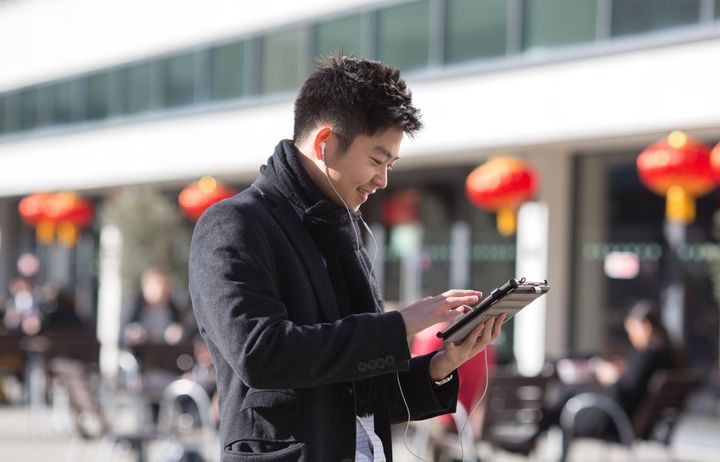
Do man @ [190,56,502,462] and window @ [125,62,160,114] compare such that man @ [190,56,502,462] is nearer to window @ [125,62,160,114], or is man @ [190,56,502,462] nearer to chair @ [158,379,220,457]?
chair @ [158,379,220,457]

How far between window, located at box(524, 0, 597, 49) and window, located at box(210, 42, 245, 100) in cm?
644

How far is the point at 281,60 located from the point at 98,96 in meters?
5.86

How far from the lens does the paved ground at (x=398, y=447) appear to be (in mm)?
10953

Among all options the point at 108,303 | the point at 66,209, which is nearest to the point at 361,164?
the point at 66,209

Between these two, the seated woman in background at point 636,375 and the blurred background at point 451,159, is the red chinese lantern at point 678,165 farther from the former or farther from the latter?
the seated woman in background at point 636,375

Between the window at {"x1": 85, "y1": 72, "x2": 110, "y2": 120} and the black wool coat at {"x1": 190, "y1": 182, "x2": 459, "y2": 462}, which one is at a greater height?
the window at {"x1": 85, "y1": 72, "x2": 110, "y2": 120}

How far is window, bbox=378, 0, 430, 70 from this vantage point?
1573 cm

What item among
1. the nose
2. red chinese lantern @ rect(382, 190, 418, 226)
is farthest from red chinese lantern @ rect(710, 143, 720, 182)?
red chinese lantern @ rect(382, 190, 418, 226)

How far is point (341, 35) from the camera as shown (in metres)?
17.3

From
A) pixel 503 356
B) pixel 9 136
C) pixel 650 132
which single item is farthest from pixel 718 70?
pixel 9 136

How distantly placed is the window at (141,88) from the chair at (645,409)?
13.5 metres

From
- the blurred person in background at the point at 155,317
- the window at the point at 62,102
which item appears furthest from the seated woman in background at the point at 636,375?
the window at the point at 62,102

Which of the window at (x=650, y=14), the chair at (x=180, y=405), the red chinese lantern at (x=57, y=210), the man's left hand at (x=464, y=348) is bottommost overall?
the chair at (x=180, y=405)

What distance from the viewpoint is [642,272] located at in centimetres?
1380
